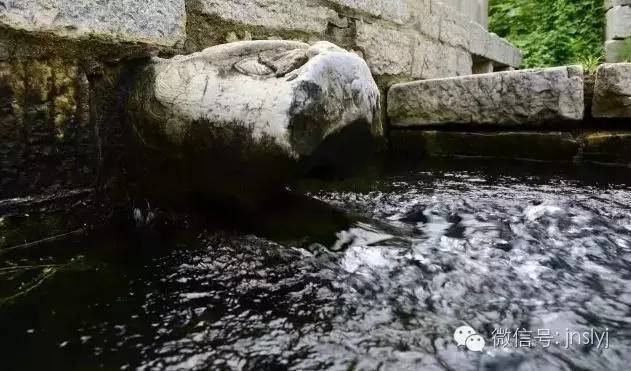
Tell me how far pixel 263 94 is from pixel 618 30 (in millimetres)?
6899

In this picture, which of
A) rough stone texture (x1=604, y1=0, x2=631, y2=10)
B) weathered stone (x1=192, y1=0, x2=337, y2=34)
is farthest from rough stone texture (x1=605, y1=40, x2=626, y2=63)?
weathered stone (x1=192, y1=0, x2=337, y2=34)

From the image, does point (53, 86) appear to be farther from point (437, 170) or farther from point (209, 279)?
point (437, 170)

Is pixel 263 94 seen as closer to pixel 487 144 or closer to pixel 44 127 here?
pixel 44 127

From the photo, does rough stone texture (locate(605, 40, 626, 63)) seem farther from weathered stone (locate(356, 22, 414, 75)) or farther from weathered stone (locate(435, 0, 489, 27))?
weathered stone (locate(356, 22, 414, 75))

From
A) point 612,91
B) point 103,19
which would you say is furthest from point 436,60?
point 103,19

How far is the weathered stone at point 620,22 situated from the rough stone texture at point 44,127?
7.09 metres

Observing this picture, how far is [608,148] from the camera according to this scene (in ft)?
7.97

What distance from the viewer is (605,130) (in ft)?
8.17

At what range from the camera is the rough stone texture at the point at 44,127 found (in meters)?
1.29

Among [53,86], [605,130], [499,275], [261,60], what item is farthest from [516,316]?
[605,130]

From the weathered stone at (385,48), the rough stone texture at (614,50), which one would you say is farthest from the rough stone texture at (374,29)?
the rough stone texture at (614,50)

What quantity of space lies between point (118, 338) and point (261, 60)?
862 mm

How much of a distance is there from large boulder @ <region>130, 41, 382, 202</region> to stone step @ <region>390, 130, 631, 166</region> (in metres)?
1.66

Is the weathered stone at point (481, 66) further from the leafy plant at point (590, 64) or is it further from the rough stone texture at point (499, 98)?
the rough stone texture at point (499, 98)
